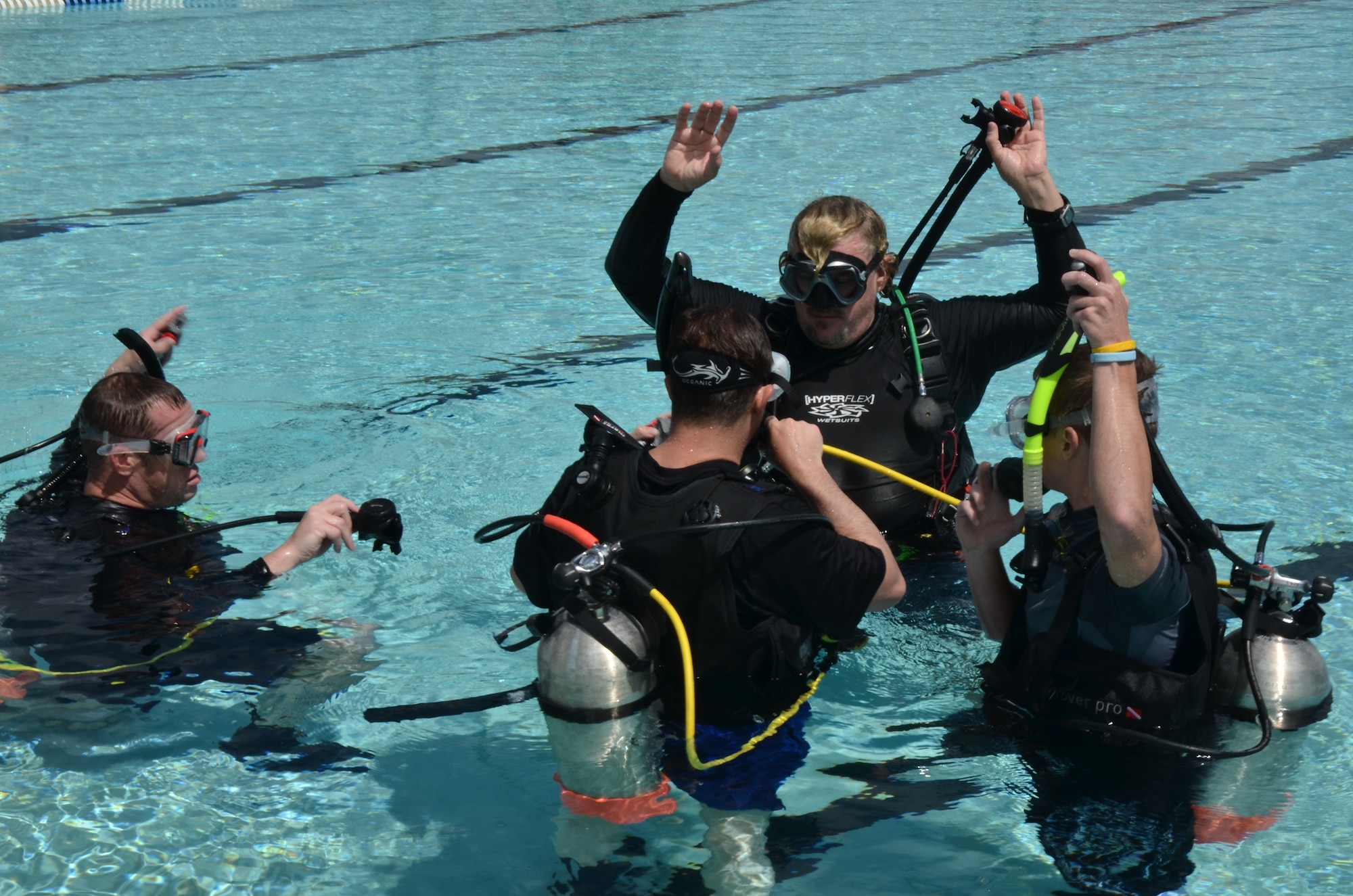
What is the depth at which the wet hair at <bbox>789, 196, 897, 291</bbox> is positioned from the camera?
353 cm

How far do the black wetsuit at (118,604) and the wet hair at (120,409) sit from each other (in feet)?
0.64

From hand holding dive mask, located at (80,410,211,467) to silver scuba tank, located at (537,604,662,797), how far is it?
54.6 inches

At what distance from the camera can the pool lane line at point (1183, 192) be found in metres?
8.49

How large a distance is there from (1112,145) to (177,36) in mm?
13627

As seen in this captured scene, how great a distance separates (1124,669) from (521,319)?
5.23 m

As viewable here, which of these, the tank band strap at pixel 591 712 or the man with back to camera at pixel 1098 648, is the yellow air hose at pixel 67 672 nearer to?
the tank band strap at pixel 591 712

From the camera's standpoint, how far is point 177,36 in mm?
18547

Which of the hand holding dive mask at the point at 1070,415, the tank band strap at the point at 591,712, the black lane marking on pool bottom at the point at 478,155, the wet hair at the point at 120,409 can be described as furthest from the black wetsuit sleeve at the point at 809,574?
the black lane marking on pool bottom at the point at 478,155

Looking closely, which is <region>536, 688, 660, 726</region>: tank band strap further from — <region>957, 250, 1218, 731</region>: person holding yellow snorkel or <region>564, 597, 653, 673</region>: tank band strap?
<region>957, 250, 1218, 731</region>: person holding yellow snorkel

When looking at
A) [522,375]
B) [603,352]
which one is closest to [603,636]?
[522,375]

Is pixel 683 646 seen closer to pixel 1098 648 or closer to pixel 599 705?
pixel 599 705

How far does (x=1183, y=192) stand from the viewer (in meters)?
9.47

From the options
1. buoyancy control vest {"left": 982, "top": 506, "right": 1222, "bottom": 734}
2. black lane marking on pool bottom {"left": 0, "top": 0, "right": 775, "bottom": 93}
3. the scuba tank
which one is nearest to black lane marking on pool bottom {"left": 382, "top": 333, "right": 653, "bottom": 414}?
buoyancy control vest {"left": 982, "top": 506, "right": 1222, "bottom": 734}

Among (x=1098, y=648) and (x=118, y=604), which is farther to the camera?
(x=118, y=604)
